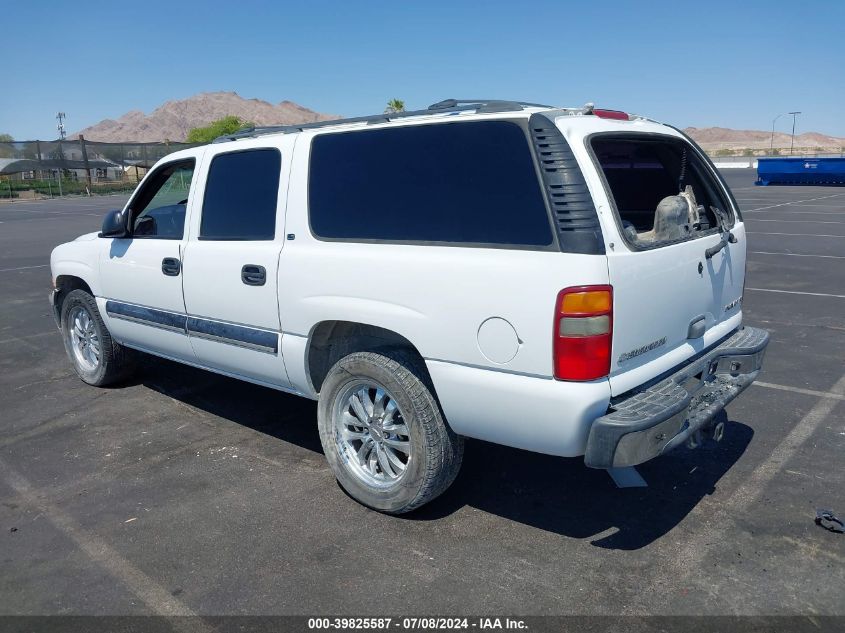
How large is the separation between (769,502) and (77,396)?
5.13 m

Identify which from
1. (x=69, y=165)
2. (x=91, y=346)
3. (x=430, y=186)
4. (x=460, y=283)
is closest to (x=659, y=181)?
(x=430, y=186)

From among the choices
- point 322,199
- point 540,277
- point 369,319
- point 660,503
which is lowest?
point 660,503

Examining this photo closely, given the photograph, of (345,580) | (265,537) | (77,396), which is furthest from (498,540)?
(77,396)

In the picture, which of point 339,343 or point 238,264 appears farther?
point 238,264

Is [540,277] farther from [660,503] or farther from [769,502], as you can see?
[769,502]

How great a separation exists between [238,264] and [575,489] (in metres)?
2.39

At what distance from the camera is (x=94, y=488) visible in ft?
14.0

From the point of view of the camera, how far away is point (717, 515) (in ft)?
12.4

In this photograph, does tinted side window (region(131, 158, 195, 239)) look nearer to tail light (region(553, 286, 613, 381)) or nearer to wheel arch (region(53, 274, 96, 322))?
wheel arch (region(53, 274, 96, 322))

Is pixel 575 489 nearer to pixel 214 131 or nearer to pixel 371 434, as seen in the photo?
pixel 371 434

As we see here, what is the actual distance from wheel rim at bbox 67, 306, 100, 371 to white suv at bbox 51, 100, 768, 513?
4.04 ft

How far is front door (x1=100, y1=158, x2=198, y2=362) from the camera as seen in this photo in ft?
16.0

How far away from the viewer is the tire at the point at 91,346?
19.1 ft

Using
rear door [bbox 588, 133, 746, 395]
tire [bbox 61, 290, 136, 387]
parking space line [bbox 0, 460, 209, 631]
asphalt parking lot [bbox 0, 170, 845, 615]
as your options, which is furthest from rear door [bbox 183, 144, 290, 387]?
rear door [bbox 588, 133, 746, 395]
